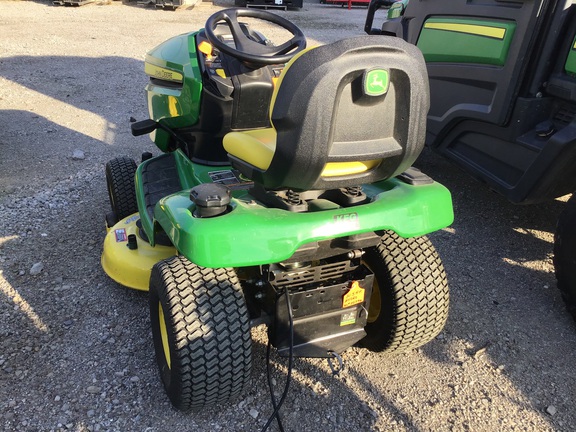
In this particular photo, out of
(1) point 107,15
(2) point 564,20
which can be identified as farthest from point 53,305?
(1) point 107,15

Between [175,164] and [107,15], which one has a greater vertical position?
[175,164]

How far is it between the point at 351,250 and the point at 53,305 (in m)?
1.65

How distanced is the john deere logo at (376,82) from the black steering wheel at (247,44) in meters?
1.04

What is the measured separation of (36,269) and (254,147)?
1.79 m

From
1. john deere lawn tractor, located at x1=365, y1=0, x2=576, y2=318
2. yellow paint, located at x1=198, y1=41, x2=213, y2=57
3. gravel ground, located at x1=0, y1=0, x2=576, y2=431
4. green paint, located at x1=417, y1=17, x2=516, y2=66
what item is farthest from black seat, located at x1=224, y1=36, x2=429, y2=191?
green paint, located at x1=417, y1=17, x2=516, y2=66

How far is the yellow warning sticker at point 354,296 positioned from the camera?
6.66 feet

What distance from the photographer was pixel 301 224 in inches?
67.6

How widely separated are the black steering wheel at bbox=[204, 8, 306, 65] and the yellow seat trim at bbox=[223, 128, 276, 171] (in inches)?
20.0

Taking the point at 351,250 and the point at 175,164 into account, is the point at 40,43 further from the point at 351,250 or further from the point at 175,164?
the point at 351,250

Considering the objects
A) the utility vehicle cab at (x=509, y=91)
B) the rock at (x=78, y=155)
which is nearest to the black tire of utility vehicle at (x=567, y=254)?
the utility vehicle cab at (x=509, y=91)

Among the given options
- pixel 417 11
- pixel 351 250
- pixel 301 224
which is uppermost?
pixel 417 11

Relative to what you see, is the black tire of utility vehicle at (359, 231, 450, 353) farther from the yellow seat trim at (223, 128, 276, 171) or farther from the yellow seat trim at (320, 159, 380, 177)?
the yellow seat trim at (223, 128, 276, 171)

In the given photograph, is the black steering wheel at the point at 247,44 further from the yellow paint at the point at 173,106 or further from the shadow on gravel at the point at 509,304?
the shadow on gravel at the point at 509,304

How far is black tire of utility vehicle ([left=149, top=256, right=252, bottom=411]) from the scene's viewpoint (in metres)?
1.82
